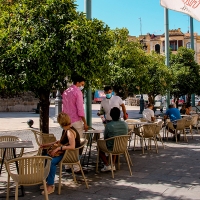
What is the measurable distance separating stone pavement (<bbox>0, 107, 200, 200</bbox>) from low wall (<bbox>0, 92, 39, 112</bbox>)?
2477 centimetres

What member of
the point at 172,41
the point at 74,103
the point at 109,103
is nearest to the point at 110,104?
the point at 109,103

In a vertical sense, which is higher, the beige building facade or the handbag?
the beige building facade

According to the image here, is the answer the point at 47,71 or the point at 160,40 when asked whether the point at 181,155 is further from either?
the point at 160,40

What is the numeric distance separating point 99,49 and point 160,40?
5928 cm

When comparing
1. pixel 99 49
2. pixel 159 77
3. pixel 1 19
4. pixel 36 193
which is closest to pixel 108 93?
pixel 99 49

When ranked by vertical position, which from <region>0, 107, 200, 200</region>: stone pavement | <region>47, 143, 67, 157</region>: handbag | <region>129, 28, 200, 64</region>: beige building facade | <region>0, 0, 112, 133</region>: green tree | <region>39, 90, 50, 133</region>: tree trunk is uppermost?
<region>129, 28, 200, 64</region>: beige building facade

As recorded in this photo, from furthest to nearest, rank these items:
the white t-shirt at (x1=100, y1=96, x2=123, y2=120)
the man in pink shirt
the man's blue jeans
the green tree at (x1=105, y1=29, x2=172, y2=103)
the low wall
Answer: the low wall
the green tree at (x1=105, y1=29, x2=172, y2=103)
the white t-shirt at (x1=100, y1=96, x2=123, y2=120)
the man in pink shirt
the man's blue jeans

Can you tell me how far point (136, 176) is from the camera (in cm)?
651

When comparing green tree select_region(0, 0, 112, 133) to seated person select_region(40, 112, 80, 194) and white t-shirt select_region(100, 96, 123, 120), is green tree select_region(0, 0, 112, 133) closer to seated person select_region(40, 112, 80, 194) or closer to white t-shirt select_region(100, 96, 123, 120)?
seated person select_region(40, 112, 80, 194)

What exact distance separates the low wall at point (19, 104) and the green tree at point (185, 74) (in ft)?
54.8

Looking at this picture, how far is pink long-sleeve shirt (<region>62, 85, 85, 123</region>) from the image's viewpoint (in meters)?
6.62

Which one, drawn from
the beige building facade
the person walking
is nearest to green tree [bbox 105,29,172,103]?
the person walking

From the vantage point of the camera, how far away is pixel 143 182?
6059mm

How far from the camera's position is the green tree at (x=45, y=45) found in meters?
6.32
